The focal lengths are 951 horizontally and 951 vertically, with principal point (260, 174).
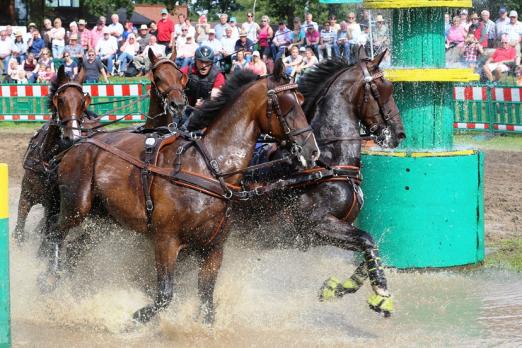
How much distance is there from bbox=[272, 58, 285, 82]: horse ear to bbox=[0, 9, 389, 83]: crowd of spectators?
11.4 m

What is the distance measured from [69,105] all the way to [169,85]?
126 cm

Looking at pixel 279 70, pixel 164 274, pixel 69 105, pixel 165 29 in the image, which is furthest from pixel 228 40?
pixel 164 274

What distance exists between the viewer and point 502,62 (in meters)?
19.2

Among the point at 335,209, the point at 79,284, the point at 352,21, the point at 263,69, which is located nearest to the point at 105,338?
the point at 79,284

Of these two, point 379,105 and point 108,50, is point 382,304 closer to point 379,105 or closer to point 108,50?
point 379,105

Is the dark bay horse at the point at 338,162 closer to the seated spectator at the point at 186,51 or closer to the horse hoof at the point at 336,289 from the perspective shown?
the horse hoof at the point at 336,289

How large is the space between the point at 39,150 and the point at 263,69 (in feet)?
32.4

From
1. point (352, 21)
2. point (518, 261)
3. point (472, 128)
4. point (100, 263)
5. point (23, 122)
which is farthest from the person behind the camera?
point (23, 122)

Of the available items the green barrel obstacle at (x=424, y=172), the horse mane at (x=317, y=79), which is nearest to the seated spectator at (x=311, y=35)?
the green barrel obstacle at (x=424, y=172)

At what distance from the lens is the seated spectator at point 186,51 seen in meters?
20.4

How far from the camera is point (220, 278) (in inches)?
327

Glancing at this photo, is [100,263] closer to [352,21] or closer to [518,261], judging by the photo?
[518,261]

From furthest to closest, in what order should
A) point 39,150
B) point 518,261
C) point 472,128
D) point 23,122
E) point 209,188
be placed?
point 23,122 → point 472,128 → point 518,261 → point 39,150 → point 209,188

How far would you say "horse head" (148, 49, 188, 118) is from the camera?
9.18 m
